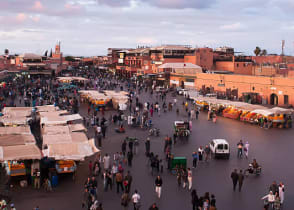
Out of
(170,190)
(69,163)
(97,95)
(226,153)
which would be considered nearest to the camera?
(170,190)

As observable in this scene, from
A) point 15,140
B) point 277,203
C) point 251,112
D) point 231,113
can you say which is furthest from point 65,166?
point 231,113

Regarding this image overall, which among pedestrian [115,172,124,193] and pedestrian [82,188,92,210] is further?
pedestrian [115,172,124,193]

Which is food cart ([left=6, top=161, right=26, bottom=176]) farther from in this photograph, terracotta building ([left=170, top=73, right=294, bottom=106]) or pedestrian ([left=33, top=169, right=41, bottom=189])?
terracotta building ([left=170, top=73, right=294, bottom=106])

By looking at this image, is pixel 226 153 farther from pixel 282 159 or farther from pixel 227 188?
pixel 227 188

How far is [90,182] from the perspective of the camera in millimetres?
11633

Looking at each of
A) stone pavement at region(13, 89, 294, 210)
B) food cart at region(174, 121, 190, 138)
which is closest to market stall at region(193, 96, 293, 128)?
stone pavement at region(13, 89, 294, 210)

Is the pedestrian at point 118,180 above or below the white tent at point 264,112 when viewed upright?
below

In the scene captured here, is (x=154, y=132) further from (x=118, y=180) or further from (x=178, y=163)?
(x=118, y=180)

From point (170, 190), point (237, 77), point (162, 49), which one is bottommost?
point (170, 190)

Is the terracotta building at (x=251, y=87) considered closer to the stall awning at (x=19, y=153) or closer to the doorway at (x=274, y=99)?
the doorway at (x=274, y=99)

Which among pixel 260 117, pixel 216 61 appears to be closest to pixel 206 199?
pixel 260 117

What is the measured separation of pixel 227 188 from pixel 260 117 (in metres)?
13.9

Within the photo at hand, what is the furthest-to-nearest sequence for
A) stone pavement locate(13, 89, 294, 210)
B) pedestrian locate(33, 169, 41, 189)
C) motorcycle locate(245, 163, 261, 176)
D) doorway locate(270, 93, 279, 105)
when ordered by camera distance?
doorway locate(270, 93, 279, 105) → motorcycle locate(245, 163, 261, 176) → pedestrian locate(33, 169, 41, 189) → stone pavement locate(13, 89, 294, 210)

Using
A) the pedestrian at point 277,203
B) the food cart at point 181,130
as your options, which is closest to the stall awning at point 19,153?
the pedestrian at point 277,203
